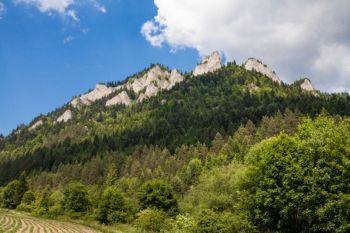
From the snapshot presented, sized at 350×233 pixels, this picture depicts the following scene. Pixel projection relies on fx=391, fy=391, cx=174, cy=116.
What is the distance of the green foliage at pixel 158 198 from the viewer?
91.6 meters

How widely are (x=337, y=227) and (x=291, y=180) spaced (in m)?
6.83

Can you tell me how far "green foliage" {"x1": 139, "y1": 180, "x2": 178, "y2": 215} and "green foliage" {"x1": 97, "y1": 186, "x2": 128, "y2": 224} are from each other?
16.7 ft

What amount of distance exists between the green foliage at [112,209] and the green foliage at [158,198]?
5.09 metres

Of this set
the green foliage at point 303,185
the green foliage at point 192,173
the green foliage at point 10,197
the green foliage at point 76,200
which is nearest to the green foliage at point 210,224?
the green foliage at point 303,185

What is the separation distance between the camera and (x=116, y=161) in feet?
649

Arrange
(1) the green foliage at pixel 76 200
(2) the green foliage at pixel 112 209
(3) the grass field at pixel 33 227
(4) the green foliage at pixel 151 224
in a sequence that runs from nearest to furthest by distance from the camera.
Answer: (3) the grass field at pixel 33 227
(4) the green foliage at pixel 151 224
(2) the green foliage at pixel 112 209
(1) the green foliage at pixel 76 200

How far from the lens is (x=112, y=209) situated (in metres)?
93.8

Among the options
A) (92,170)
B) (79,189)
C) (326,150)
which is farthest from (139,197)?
(92,170)

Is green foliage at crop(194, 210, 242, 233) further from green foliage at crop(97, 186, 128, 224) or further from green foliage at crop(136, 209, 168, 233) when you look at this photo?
green foliage at crop(97, 186, 128, 224)

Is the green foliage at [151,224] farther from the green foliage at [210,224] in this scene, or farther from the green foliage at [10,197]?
the green foliage at [10,197]

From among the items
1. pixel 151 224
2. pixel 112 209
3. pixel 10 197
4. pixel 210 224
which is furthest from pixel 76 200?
pixel 210 224

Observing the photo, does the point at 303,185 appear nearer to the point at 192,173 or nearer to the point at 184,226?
the point at 184,226

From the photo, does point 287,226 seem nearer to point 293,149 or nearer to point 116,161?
point 293,149

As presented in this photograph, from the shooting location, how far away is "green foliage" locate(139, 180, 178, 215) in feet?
301
